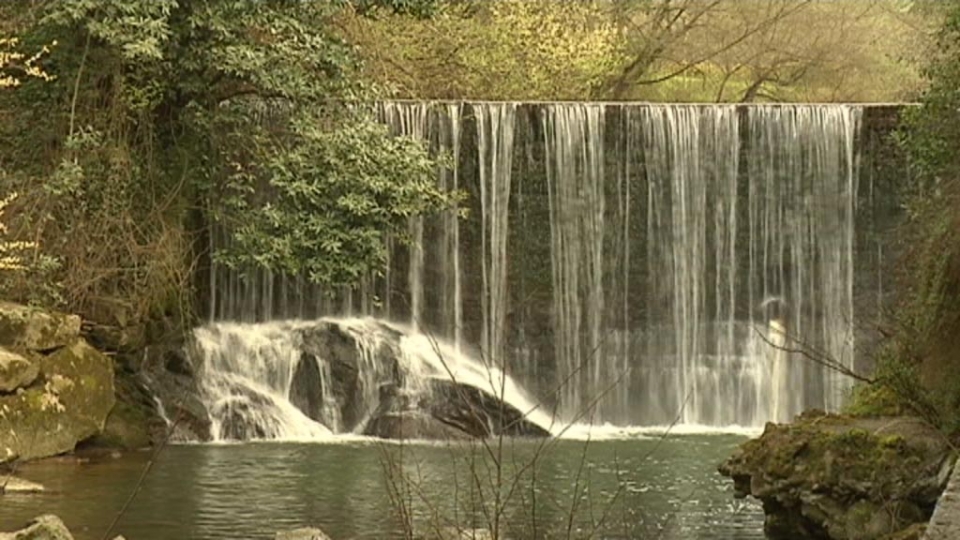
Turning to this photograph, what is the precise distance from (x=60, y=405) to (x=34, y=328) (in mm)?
854

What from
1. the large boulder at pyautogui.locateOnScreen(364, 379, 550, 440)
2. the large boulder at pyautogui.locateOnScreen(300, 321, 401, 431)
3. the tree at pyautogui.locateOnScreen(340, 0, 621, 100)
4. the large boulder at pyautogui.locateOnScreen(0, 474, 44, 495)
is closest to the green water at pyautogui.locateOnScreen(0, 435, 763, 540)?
the large boulder at pyautogui.locateOnScreen(0, 474, 44, 495)

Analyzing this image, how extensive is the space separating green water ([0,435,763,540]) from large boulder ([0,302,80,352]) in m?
1.32

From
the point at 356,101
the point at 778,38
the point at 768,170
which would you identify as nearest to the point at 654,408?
the point at 768,170

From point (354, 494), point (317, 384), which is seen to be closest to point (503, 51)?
point (317, 384)

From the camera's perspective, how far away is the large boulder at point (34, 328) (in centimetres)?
1861

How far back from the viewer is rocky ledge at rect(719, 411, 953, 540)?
1188 centimetres

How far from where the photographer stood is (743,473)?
42.7ft

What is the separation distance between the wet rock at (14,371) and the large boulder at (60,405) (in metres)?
0.10

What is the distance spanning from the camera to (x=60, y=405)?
18672mm

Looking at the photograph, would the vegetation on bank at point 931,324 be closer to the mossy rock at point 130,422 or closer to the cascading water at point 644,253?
the mossy rock at point 130,422

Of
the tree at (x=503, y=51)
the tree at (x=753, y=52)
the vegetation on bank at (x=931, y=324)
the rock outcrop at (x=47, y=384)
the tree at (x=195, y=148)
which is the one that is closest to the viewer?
the vegetation on bank at (x=931, y=324)

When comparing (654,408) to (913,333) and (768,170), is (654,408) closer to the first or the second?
(768,170)

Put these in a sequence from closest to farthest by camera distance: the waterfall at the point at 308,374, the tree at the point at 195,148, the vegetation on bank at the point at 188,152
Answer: the vegetation on bank at the point at 188,152
the tree at the point at 195,148
the waterfall at the point at 308,374

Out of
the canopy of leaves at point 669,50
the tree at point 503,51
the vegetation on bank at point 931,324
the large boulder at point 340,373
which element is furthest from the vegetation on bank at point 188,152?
the canopy of leaves at point 669,50
